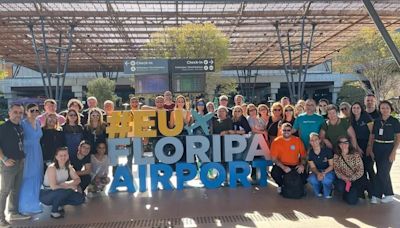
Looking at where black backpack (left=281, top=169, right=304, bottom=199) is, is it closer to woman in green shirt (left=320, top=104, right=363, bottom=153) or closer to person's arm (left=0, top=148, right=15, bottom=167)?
woman in green shirt (left=320, top=104, right=363, bottom=153)

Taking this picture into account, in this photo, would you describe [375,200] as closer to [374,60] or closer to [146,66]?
[146,66]

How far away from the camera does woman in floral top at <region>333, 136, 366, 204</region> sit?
629cm

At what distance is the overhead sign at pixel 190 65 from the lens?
12.9 metres

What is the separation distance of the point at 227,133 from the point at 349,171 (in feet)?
7.88

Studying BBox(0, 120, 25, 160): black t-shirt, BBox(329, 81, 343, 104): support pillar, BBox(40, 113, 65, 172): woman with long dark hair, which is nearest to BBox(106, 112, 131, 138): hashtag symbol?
BBox(40, 113, 65, 172): woman with long dark hair

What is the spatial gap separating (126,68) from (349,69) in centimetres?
2190

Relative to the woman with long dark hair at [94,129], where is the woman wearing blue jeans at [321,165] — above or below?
below

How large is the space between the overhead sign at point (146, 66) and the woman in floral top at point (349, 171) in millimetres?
7750

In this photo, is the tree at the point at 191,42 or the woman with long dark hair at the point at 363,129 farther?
the tree at the point at 191,42

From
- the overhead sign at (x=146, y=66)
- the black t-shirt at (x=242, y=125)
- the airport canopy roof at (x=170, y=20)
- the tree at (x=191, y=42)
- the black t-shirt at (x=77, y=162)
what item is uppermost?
the airport canopy roof at (x=170, y=20)

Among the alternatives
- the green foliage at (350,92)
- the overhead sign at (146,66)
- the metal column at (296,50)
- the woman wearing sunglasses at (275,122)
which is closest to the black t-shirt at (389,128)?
the woman wearing sunglasses at (275,122)

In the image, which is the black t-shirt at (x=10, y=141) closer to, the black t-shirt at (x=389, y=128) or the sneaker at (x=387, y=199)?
the black t-shirt at (x=389, y=128)

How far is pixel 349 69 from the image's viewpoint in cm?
2970

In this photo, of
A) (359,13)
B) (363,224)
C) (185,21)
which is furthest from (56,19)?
(363,224)
